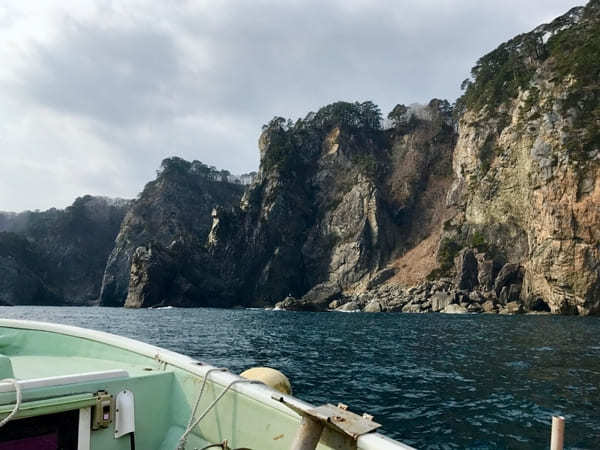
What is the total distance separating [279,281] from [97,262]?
86003 mm

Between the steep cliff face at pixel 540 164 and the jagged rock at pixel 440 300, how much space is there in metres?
9.59

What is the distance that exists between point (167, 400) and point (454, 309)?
2188 inches

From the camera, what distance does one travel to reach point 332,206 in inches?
3664

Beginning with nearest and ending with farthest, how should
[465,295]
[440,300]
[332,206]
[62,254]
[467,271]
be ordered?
[465,295]
[440,300]
[467,271]
[332,206]
[62,254]

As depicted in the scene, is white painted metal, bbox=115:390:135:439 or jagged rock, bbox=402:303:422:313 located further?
jagged rock, bbox=402:303:422:313

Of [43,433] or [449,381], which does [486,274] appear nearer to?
[449,381]

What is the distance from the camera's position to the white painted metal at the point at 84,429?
3033mm

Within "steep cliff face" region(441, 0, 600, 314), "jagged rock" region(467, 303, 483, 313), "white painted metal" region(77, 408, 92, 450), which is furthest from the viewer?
"jagged rock" region(467, 303, 483, 313)

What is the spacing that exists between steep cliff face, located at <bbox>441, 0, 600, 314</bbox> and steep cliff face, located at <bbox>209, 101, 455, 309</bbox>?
14.9 m

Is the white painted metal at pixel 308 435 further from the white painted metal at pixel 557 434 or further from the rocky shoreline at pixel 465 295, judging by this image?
the rocky shoreline at pixel 465 295

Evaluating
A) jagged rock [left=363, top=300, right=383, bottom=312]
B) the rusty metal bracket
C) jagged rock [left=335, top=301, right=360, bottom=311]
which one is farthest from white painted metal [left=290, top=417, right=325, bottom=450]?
jagged rock [left=335, top=301, right=360, bottom=311]

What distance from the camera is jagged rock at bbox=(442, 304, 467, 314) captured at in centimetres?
5300

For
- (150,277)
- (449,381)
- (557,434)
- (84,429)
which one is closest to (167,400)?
(84,429)

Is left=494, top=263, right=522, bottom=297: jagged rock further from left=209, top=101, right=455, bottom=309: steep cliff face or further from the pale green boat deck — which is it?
the pale green boat deck
